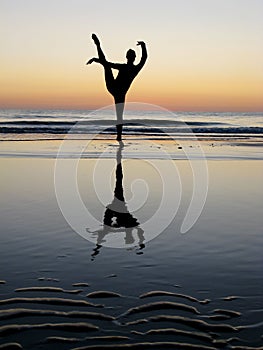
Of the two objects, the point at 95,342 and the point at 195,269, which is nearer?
the point at 95,342

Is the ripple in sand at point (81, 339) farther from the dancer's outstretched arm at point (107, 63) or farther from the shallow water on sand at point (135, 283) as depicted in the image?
the dancer's outstretched arm at point (107, 63)

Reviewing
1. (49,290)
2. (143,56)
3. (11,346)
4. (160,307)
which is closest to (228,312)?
(160,307)

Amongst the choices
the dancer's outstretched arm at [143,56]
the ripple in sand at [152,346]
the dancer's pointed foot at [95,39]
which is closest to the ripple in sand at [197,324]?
the ripple in sand at [152,346]

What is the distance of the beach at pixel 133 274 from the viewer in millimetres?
3104

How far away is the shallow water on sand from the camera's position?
3088mm

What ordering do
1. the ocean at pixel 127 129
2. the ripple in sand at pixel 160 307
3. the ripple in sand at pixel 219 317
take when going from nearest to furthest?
the ripple in sand at pixel 219 317 < the ripple in sand at pixel 160 307 < the ocean at pixel 127 129

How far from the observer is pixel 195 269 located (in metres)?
4.34

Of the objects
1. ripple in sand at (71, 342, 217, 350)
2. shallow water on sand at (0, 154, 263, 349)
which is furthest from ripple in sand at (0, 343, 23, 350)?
ripple in sand at (71, 342, 217, 350)

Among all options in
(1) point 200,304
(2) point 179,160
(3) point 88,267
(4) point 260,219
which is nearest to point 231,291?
(1) point 200,304

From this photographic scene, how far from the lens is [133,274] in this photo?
4215 mm

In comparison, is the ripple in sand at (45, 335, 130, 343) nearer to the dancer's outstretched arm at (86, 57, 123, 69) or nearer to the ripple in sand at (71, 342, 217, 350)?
the ripple in sand at (71, 342, 217, 350)

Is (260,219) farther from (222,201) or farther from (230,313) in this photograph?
(230,313)

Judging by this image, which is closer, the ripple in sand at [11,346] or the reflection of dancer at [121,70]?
the ripple in sand at [11,346]

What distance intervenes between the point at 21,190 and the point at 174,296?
558 centimetres
